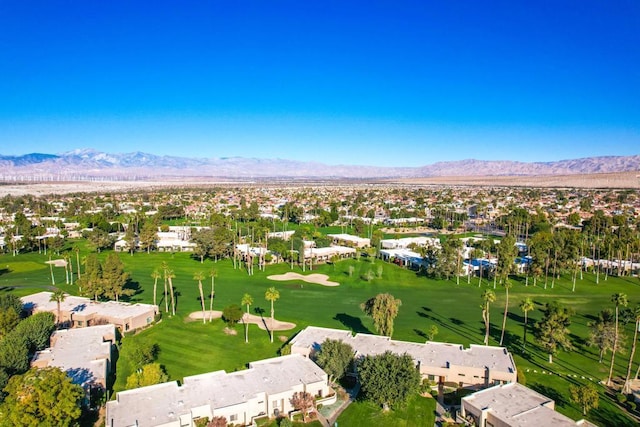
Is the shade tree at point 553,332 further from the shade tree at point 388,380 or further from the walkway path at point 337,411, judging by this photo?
the walkway path at point 337,411

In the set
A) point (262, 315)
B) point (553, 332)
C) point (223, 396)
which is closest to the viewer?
point (223, 396)

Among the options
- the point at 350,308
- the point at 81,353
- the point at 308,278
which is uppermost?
the point at 81,353

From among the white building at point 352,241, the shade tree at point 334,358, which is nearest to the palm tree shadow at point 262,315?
the shade tree at point 334,358

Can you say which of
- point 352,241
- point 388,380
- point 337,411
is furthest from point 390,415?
point 352,241

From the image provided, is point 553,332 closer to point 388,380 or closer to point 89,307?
point 388,380

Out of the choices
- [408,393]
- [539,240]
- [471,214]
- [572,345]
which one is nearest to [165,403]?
[408,393]

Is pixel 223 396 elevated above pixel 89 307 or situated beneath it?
elevated above

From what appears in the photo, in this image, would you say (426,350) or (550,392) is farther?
(426,350)
